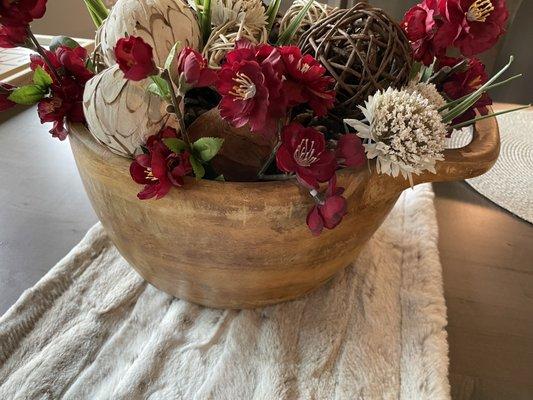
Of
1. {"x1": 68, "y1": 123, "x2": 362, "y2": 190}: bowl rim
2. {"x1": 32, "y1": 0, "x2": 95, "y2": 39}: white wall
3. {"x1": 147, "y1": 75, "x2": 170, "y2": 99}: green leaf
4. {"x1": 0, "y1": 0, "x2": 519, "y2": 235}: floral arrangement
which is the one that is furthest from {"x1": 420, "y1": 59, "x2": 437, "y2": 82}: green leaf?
{"x1": 32, "y1": 0, "x2": 95, "y2": 39}: white wall

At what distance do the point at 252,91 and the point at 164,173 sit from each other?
0.22 feet

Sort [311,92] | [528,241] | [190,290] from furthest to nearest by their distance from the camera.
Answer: [528,241], [190,290], [311,92]

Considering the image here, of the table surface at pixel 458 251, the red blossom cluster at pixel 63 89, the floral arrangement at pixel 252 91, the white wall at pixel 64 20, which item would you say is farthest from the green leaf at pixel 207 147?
the white wall at pixel 64 20

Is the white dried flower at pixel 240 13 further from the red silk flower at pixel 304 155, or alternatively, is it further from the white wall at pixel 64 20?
the white wall at pixel 64 20

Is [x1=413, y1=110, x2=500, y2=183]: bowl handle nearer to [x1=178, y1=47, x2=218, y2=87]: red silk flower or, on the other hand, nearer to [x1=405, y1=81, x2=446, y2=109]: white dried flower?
[x1=405, y1=81, x2=446, y2=109]: white dried flower

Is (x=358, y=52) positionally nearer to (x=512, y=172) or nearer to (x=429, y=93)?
(x=429, y=93)

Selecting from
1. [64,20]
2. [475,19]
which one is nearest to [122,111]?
[475,19]

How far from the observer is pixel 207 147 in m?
0.27

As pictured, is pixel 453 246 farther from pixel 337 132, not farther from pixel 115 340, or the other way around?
pixel 115 340

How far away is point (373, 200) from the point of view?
33 cm

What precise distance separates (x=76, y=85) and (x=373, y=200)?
0.21 m

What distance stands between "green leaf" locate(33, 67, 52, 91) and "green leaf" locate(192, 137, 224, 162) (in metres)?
0.12

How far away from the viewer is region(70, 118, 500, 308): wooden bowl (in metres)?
0.29

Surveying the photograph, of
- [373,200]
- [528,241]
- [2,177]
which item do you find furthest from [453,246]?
[2,177]
